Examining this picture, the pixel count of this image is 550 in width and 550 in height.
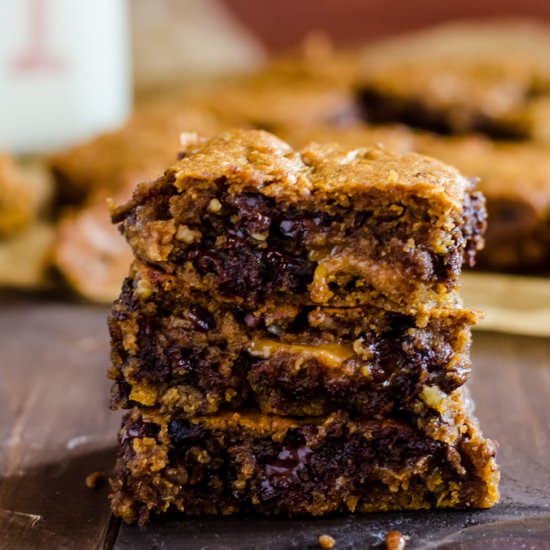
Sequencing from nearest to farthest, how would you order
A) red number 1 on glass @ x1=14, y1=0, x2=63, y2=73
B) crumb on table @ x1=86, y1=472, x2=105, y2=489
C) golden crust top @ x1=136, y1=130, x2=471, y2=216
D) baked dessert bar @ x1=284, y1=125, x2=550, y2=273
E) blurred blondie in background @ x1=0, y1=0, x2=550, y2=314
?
golden crust top @ x1=136, y1=130, x2=471, y2=216 < crumb on table @ x1=86, y1=472, x2=105, y2=489 < baked dessert bar @ x1=284, y1=125, x2=550, y2=273 < blurred blondie in background @ x1=0, y1=0, x2=550, y2=314 < red number 1 on glass @ x1=14, y1=0, x2=63, y2=73

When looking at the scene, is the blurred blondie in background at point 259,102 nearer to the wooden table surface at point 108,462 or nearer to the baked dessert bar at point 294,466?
the wooden table surface at point 108,462

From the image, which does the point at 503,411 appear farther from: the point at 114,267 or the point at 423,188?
the point at 114,267

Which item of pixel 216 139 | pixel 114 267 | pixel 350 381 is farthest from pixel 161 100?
pixel 350 381

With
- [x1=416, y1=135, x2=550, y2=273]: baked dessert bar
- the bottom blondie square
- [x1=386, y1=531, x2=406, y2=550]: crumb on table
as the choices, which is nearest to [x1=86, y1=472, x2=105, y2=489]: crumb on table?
the bottom blondie square

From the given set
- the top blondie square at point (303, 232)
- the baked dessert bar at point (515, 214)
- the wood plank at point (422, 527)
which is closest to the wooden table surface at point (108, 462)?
the wood plank at point (422, 527)

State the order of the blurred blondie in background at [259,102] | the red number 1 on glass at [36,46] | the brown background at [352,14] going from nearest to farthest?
the blurred blondie in background at [259,102]
the red number 1 on glass at [36,46]
the brown background at [352,14]

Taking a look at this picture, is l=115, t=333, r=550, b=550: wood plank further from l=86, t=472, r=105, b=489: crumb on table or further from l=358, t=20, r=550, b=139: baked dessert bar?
l=358, t=20, r=550, b=139: baked dessert bar
